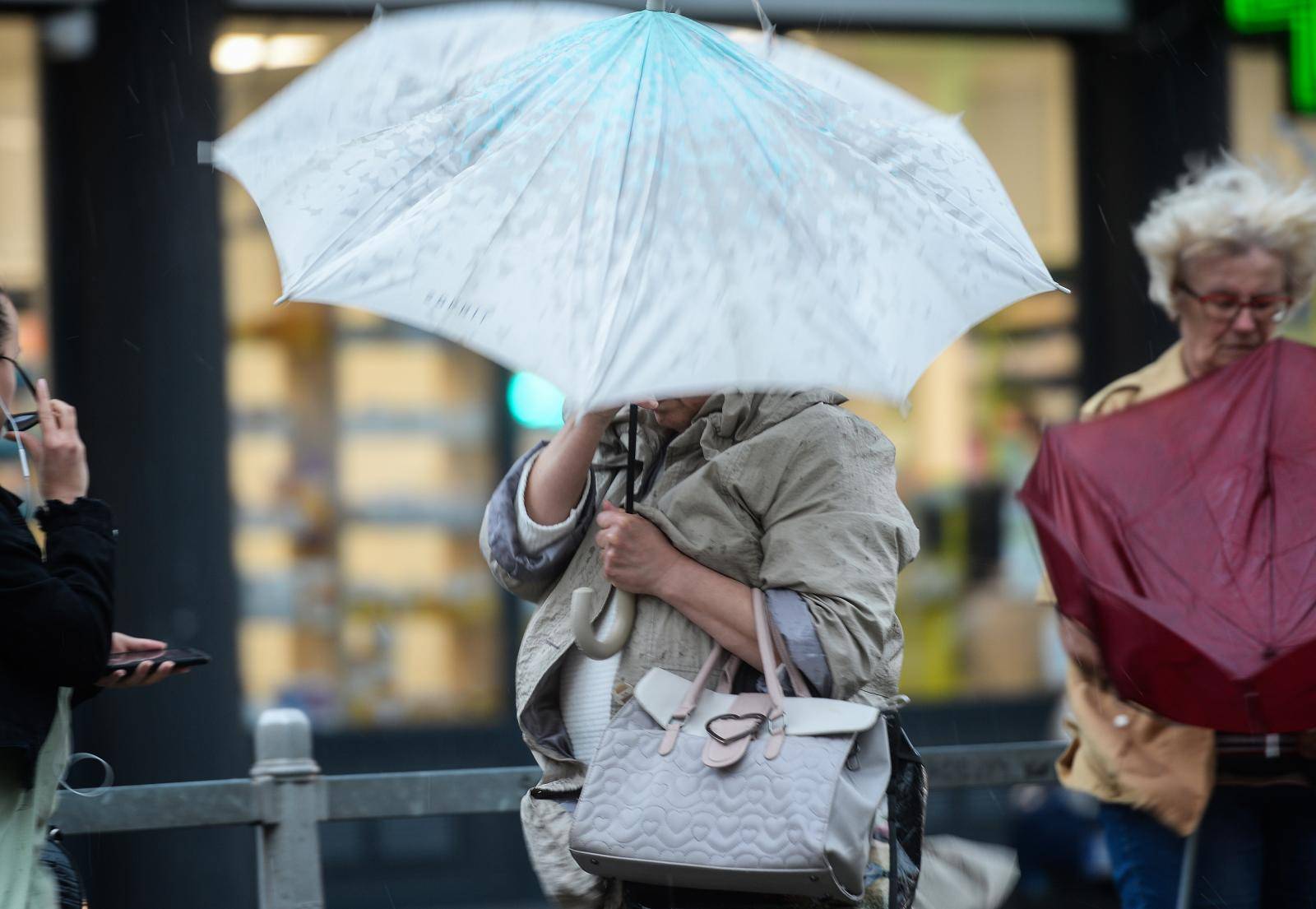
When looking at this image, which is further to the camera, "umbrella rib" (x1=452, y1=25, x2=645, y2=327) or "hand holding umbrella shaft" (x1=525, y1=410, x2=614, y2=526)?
"hand holding umbrella shaft" (x1=525, y1=410, x2=614, y2=526)

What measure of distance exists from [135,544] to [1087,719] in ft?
14.4

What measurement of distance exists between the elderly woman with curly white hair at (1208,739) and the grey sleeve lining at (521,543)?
1129mm

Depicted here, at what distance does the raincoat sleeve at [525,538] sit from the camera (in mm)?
2855

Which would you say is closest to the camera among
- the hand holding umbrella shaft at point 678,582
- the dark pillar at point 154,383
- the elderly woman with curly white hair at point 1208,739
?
the hand holding umbrella shaft at point 678,582

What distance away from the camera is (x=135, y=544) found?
6.74 meters

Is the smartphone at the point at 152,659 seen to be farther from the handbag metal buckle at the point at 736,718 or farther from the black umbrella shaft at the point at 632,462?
the handbag metal buckle at the point at 736,718

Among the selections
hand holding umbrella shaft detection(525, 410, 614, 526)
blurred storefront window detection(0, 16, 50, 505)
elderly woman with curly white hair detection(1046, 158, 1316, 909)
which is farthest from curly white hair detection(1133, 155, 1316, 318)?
blurred storefront window detection(0, 16, 50, 505)

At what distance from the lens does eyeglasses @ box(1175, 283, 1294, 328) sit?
3668 millimetres

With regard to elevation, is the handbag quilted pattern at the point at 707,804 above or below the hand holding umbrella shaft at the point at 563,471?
below

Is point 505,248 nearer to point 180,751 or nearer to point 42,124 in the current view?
point 180,751

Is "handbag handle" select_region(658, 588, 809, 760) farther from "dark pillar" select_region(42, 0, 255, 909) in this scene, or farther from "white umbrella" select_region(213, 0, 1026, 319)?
"dark pillar" select_region(42, 0, 255, 909)

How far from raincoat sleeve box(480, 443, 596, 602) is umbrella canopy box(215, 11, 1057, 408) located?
558 mm

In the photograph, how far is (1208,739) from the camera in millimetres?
3410

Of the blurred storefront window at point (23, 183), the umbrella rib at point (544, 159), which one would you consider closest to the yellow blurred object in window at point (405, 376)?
the blurred storefront window at point (23, 183)
